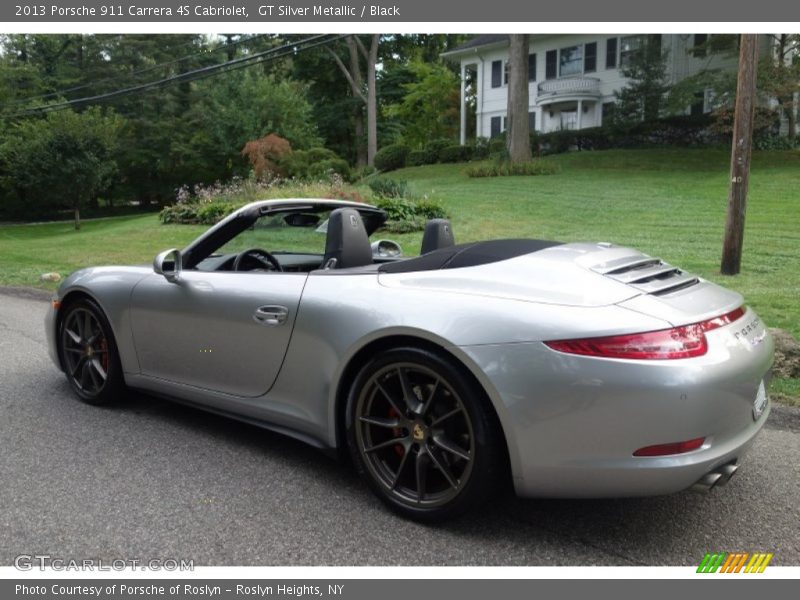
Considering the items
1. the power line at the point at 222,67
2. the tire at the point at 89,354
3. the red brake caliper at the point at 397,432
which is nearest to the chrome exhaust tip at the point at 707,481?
the red brake caliper at the point at 397,432

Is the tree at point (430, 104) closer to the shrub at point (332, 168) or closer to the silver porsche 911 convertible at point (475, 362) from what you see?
the shrub at point (332, 168)

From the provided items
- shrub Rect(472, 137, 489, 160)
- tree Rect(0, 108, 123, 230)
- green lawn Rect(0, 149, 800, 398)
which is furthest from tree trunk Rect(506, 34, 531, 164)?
tree Rect(0, 108, 123, 230)

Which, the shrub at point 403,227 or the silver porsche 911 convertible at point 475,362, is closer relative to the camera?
the silver porsche 911 convertible at point 475,362

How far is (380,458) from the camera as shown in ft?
10.2

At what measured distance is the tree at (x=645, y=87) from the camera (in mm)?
28500

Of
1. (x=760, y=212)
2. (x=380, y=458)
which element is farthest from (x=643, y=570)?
(x=760, y=212)

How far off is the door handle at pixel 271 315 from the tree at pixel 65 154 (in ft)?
86.9

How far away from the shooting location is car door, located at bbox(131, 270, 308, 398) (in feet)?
11.4

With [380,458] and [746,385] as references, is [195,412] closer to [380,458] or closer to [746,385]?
[380,458]

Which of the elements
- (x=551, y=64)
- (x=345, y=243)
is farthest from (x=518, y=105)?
(x=345, y=243)

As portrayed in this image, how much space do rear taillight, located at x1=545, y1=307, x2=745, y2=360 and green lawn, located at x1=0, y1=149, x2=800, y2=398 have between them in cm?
248

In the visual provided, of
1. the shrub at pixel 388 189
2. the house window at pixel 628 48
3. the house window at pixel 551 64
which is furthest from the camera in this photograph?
the house window at pixel 551 64

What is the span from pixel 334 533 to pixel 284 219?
2012mm

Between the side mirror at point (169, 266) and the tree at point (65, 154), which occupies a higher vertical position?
the tree at point (65, 154)
